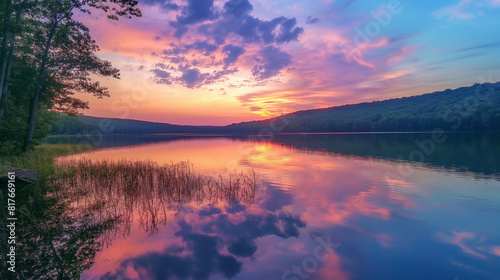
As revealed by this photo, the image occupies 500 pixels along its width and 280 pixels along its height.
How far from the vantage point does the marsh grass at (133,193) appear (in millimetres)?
12109

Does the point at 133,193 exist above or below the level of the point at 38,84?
below

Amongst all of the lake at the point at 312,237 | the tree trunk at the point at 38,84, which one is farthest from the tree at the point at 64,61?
the lake at the point at 312,237

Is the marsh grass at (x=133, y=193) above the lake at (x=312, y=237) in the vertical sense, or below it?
above

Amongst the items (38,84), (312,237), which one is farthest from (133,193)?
(38,84)

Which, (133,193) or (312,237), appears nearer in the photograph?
(312,237)

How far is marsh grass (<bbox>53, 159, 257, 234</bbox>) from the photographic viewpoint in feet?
39.7

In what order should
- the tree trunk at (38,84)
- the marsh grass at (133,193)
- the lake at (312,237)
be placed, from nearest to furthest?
the lake at (312,237) → the marsh grass at (133,193) → the tree trunk at (38,84)

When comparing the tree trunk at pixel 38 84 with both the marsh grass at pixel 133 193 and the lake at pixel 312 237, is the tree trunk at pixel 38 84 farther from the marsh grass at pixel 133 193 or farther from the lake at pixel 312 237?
the lake at pixel 312 237

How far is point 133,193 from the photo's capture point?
15.9 meters

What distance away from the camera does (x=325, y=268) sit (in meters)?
7.91

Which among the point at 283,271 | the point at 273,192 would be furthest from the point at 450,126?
the point at 283,271

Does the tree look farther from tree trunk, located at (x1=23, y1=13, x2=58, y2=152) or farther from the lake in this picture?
the lake

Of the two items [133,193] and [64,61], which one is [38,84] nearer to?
[64,61]

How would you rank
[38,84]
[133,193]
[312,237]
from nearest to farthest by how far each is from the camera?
[312,237] → [133,193] → [38,84]
